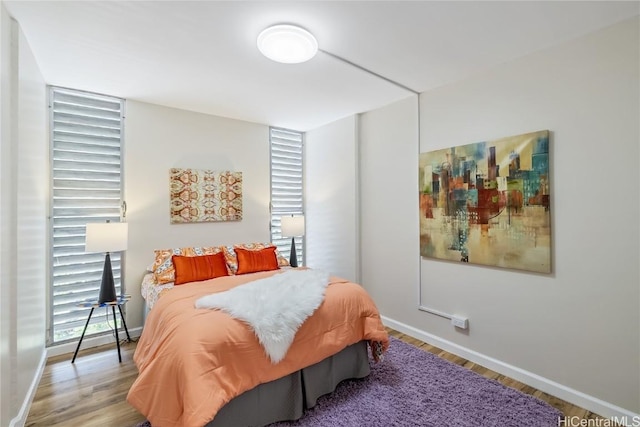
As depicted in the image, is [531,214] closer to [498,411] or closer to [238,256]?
[498,411]

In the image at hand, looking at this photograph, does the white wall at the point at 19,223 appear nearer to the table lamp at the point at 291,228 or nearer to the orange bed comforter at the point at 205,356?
the orange bed comforter at the point at 205,356

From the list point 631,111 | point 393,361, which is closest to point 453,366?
point 393,361

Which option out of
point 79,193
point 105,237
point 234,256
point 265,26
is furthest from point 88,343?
point 265,26

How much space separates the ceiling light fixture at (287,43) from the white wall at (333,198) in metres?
1.77

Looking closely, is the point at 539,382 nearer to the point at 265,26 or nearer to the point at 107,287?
the point at 265,26

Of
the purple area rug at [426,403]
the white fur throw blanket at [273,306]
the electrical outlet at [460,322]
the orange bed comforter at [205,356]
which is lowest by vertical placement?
the purple area rug at [426,403]

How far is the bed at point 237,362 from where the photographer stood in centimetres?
166

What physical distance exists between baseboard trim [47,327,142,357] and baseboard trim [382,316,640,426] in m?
3.02

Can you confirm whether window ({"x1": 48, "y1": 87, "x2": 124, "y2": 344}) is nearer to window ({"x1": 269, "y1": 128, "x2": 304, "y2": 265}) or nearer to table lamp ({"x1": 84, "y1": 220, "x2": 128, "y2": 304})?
table lamp ({"x1": 84, "y1": 220, "x2": 128, "y2": 304})

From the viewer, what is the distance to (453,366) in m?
2.63

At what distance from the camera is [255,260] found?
344cm

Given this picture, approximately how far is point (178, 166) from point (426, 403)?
3.41 metres

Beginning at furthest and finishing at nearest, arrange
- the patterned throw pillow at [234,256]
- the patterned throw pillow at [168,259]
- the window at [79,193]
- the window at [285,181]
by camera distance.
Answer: the window at [285,181], the patterned throw pillow at [234,256], the patterned throw pillow at [168,259], the window at [79,193]

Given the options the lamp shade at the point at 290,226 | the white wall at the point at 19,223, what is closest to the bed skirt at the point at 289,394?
the white wall at the point at 19,223
